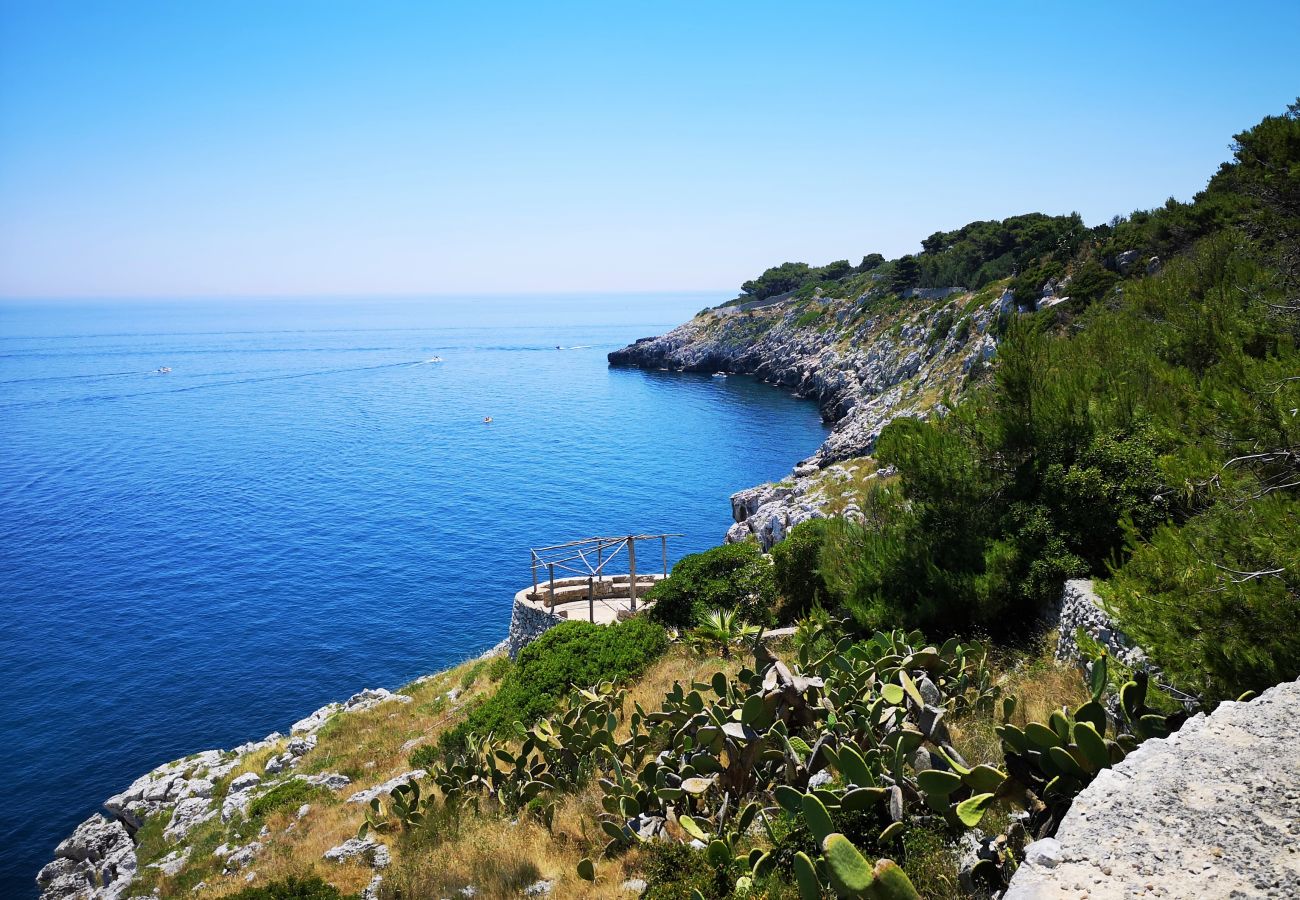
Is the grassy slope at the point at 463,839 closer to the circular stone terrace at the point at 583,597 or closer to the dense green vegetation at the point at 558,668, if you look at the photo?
the dense green vegetation at the point at 558,668

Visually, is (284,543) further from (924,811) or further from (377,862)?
(924,811)

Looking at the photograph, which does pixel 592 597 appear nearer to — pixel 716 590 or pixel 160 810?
pixel 716 590

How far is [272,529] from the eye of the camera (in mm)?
52844

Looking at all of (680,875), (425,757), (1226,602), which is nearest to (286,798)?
(425,757)

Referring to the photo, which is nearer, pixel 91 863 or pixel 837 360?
pixel 91 863

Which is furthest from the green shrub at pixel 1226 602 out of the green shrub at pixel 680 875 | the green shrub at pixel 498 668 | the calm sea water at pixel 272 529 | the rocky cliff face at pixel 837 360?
the calm sea water at pixel 272 529

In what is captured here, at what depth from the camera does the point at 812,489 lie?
42.3 m

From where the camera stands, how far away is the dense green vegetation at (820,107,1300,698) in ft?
28.2

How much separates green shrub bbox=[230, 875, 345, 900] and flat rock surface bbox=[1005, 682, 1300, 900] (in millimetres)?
10001

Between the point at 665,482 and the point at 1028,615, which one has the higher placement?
the point at 1028,615

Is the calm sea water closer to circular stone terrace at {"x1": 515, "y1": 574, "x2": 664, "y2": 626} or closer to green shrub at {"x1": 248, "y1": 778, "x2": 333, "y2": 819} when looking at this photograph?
green shrub at {"x1": 248, "y1": 778, "x2": 333, "y2": 819}

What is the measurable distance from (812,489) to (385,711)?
2467 cm

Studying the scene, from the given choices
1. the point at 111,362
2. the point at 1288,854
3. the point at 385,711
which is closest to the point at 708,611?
the point at 385,711

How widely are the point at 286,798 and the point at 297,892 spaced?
10.1m
